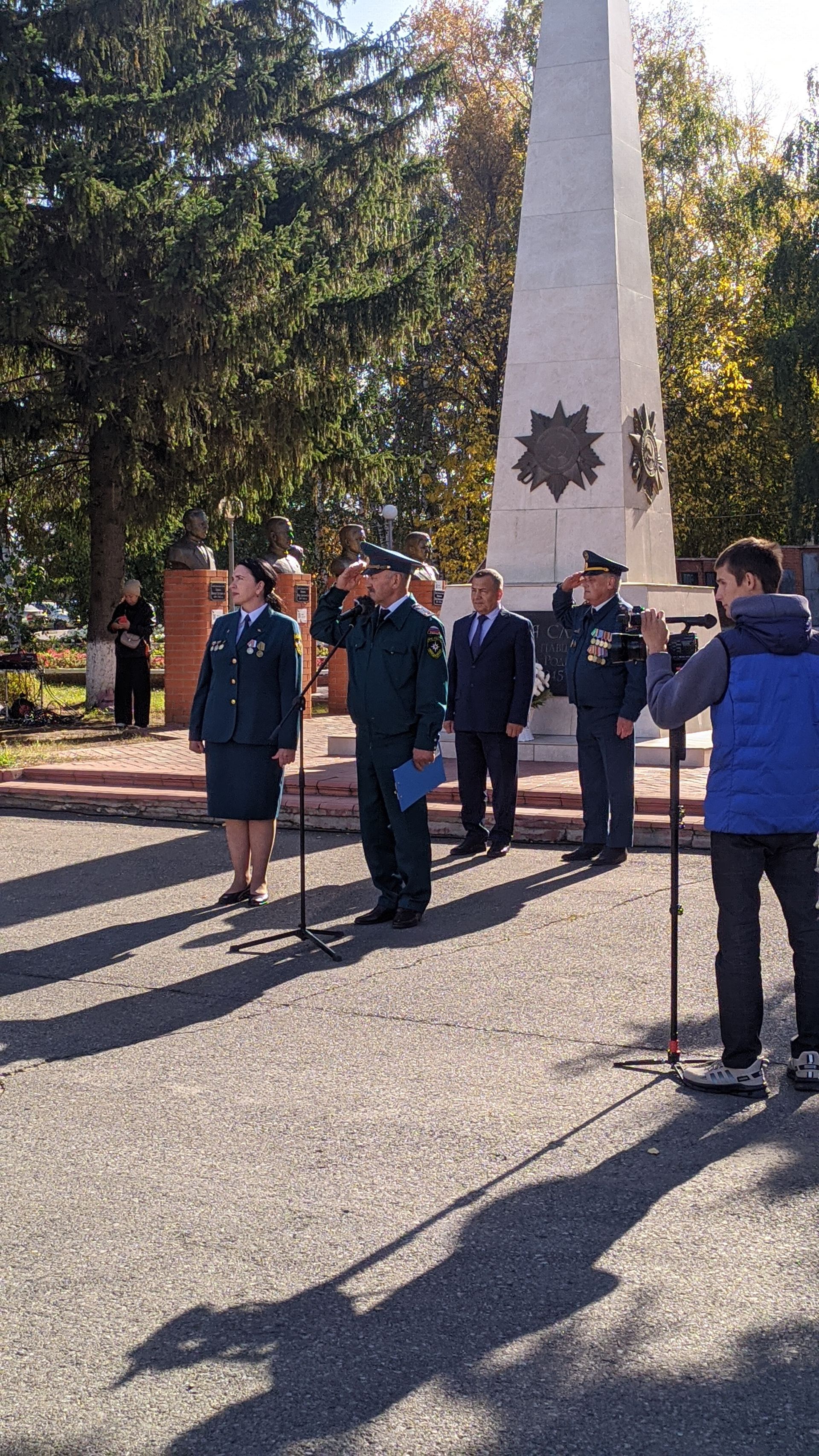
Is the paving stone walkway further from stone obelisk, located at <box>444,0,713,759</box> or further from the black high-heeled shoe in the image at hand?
the black high-heeled shoe

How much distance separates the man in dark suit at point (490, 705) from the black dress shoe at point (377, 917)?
2060 millimetres

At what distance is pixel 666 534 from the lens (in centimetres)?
1565

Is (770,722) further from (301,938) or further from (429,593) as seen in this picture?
(429,593)

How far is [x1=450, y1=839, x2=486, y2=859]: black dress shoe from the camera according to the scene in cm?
1009

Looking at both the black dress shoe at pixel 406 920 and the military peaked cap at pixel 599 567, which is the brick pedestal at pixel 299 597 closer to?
the military peaked cap at pixel 599 567

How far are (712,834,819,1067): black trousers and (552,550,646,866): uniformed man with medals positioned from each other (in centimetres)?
441

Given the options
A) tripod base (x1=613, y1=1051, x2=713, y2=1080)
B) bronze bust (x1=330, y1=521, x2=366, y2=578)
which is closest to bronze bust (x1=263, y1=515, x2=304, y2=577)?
bronze bust (x1=330, y1=521, x2=366, y2=578)

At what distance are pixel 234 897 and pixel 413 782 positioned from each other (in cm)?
138

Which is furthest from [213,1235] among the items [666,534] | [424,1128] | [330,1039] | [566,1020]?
[666,534]

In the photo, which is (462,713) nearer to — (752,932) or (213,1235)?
(752,932)

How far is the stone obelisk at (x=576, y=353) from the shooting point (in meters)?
14.7

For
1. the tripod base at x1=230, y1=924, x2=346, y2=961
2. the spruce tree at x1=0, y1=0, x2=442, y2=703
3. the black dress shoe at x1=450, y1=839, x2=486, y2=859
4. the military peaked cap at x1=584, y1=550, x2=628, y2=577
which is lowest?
the tripod base at x1=230, y1=924, x2=346, y2=961

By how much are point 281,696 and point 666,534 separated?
831 centimetres

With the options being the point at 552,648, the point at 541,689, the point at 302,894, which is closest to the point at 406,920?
the point at 302,894
